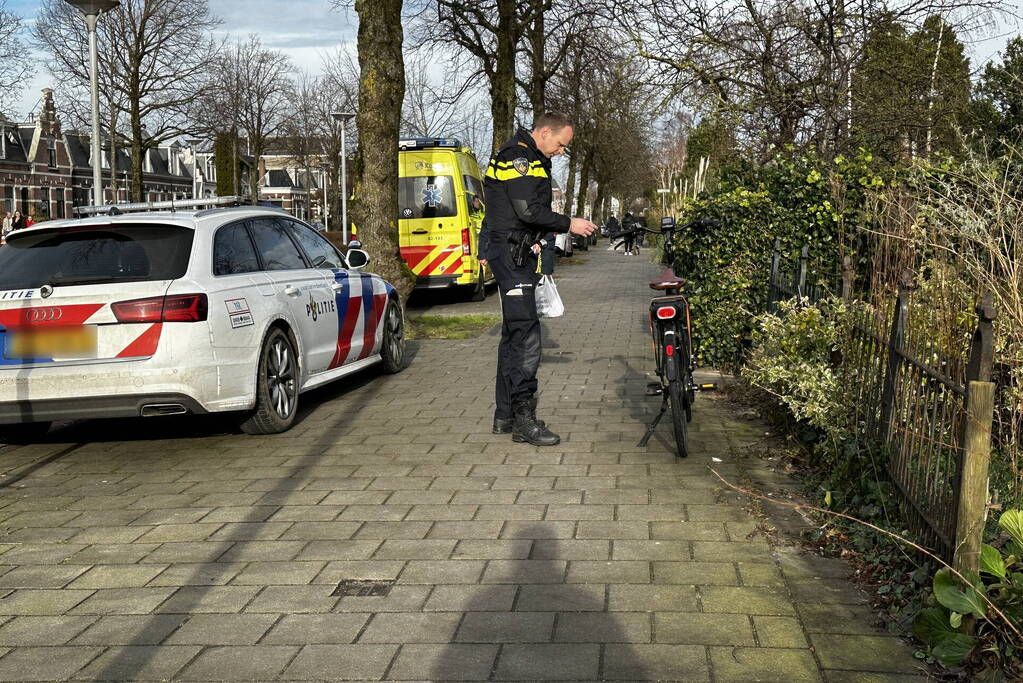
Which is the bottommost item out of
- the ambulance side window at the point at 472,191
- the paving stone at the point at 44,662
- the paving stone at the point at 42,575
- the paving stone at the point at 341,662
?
the paving stone at the point at 42,575

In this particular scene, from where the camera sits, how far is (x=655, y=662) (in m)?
3.38

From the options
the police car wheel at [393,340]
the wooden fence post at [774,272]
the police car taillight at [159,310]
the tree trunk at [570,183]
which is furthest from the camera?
the tree trunk at [570,183]

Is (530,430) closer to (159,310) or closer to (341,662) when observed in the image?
(159,310)

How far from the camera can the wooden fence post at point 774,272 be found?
8477 millimetres

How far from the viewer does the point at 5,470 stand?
6.44m

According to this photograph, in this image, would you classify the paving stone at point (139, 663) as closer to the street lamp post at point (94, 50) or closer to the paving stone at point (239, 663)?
the paving stone at point (239, 663)

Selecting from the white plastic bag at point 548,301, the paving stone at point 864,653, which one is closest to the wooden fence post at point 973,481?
the paving stone at point 864,653

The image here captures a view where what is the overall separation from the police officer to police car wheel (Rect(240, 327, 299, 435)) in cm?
156

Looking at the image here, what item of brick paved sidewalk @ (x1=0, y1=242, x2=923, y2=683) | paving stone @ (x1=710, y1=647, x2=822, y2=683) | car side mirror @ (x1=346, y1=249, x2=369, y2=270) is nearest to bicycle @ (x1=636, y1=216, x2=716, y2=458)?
brick paved sidewalk @ (x1=0, y1=242, x2=923, y2=683)

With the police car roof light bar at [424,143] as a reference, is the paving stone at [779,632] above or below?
below

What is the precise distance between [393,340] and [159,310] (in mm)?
3695

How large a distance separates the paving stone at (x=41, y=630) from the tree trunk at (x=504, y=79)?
20.1 m

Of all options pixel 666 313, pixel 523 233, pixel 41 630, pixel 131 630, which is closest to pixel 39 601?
pixel 41 630

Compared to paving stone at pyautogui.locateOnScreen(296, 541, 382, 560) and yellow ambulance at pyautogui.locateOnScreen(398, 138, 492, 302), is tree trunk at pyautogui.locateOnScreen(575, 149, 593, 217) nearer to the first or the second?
yellow ambulance at pyautogui.locateOnScreen(398, 138, 492, 302)
